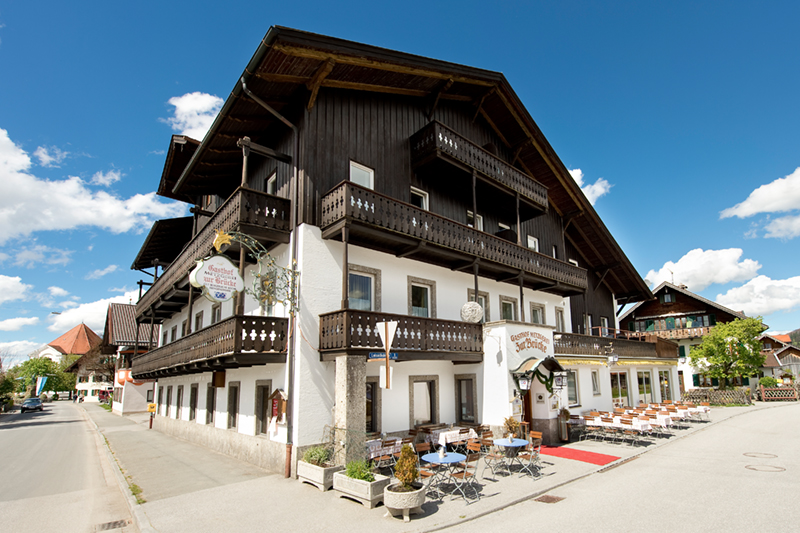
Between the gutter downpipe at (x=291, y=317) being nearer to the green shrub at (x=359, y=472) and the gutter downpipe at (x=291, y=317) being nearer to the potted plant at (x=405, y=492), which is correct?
the green shrub at (x=359, y=472)

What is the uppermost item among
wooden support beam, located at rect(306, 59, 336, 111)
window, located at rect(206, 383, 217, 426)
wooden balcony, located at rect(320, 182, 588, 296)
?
wooden support beam, located at rect(306, 59, 336, 111)

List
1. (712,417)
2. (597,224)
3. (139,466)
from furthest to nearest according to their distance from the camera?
(597,224), (712,417), (139,466)

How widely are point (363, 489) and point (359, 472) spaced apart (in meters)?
0.46

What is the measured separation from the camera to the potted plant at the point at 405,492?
862 cm

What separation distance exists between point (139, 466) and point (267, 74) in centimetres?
1306

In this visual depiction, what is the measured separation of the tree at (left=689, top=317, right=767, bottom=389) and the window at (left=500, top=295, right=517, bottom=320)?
23.3 m

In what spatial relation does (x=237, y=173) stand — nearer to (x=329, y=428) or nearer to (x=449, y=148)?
(x=449, y=148)

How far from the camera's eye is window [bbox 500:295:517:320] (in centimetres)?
2061

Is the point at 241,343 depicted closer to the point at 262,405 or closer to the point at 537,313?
the point at 262,405

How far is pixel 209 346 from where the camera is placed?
542 inches

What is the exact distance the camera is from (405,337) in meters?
13.6

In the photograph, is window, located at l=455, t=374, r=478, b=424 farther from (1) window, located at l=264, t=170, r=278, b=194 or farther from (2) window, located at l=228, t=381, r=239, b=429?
(1) window, located at l=264, t=170, r=278, b=194

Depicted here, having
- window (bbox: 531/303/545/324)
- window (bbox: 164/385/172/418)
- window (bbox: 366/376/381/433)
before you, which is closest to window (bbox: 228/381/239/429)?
window (bbox: 366/376/381/433)

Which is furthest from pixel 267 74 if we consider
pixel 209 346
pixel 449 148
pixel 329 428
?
pixel 329 428
